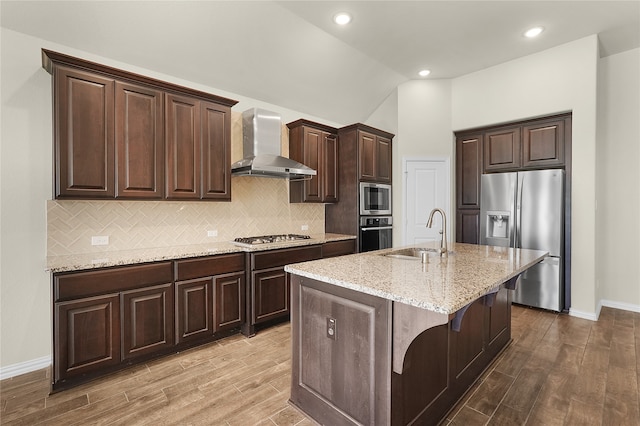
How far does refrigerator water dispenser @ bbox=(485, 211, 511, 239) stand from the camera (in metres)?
4.21

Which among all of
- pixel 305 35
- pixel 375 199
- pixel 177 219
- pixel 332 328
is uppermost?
pixel 305 35

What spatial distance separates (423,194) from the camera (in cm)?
493

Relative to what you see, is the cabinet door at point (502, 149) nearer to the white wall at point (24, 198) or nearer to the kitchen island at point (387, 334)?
the kitchen island at point (387, 334)

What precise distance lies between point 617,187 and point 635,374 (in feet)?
8.86

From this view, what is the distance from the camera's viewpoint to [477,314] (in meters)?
2.23

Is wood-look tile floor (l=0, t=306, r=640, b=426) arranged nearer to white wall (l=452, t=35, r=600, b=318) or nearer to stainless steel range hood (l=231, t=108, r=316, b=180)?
white wall (l=452, t=35, r=600, b=318)

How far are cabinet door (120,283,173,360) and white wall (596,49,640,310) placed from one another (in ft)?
16.3

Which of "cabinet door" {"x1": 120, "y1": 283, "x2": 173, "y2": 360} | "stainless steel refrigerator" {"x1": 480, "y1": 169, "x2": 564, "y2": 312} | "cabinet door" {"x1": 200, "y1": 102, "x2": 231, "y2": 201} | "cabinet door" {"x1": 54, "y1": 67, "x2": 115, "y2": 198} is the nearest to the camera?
"cabinet door" {"x1": 54, "y1": 67, "x2": 115, "y2": 198}

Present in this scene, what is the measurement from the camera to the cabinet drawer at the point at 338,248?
3.95m

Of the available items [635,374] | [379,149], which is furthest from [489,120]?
[635,374]

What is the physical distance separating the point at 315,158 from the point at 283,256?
1581mm

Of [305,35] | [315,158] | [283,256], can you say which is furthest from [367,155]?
[283,256]

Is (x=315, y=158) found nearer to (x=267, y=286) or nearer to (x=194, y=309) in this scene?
(x=267, y=286)

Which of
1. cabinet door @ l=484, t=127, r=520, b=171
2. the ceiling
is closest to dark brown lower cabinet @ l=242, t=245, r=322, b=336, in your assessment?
the ceiling
